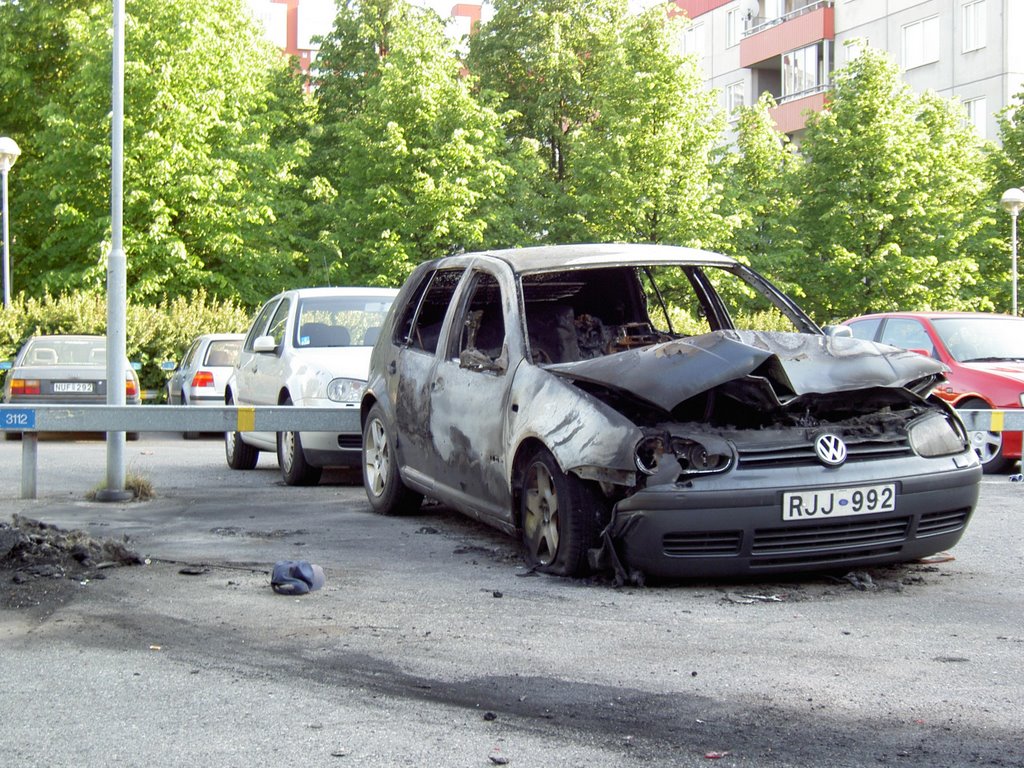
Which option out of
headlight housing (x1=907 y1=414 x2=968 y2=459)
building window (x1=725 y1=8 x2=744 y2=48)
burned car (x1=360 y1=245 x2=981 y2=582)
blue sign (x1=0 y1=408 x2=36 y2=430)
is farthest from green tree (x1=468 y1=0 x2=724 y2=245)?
headlight housing (x1=907 y1=414 x2=968 y2=459)

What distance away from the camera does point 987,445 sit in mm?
13586

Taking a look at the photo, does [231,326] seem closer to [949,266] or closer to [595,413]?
[949,266]

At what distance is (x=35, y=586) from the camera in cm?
Answer: 662

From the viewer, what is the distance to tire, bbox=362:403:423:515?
920cm

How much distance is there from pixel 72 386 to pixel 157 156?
52.4 ft

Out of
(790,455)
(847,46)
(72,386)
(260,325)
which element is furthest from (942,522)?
(847,46)

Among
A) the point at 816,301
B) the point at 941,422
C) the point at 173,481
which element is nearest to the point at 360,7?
the point at 816,301

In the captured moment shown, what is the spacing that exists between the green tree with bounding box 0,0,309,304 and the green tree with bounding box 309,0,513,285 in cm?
153

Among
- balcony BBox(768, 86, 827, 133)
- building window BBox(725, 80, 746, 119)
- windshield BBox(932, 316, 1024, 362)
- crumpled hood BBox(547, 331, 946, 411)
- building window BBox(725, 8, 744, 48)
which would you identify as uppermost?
building window BBox(725, 8, 744, 48)

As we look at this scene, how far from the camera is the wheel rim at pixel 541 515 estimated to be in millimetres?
6941

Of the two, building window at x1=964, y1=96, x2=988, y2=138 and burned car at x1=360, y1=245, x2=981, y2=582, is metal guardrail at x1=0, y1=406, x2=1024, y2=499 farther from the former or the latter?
building window at x1=964, y1=96, x2=988, y2=138

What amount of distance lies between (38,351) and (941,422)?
17397 mm

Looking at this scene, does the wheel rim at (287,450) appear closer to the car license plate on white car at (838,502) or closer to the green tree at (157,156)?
the car license plate on white car at (838,502)

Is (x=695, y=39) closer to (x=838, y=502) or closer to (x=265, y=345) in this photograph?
(x=265, y=345)
